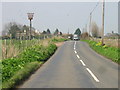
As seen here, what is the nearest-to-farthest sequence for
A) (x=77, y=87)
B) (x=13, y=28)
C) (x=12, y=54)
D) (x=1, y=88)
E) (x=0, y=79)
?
(x=1, y=88) < (x=77, y=87) < (x=0, y=79) < (x=12, y=54) < (x=13, y=28)

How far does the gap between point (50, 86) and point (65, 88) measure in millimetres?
767

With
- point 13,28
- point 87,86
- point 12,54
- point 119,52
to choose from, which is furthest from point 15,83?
point 13,28

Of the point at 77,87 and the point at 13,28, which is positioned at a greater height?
the point at 13,28

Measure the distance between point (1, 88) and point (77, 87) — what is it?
112 inches

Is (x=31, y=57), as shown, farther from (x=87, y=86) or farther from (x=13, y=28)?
(x=13, y=28)

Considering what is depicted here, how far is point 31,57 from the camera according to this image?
20.6 m

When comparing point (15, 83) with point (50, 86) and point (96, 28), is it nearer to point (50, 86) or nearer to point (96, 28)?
point (50, 86)

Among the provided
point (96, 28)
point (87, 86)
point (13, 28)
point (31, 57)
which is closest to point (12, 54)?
point (31, 57)

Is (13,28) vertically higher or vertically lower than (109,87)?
higher

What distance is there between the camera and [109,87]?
33.1ft

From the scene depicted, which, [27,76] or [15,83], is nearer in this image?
[15,83]

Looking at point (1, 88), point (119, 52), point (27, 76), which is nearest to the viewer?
point (1, 88)

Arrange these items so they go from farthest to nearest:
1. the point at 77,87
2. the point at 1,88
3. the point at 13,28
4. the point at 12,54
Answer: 1. the point at 13,28
2. the point at 12,54
3. the point at 77,87
4. the point at 1,88

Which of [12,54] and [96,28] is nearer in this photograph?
[12,54]
